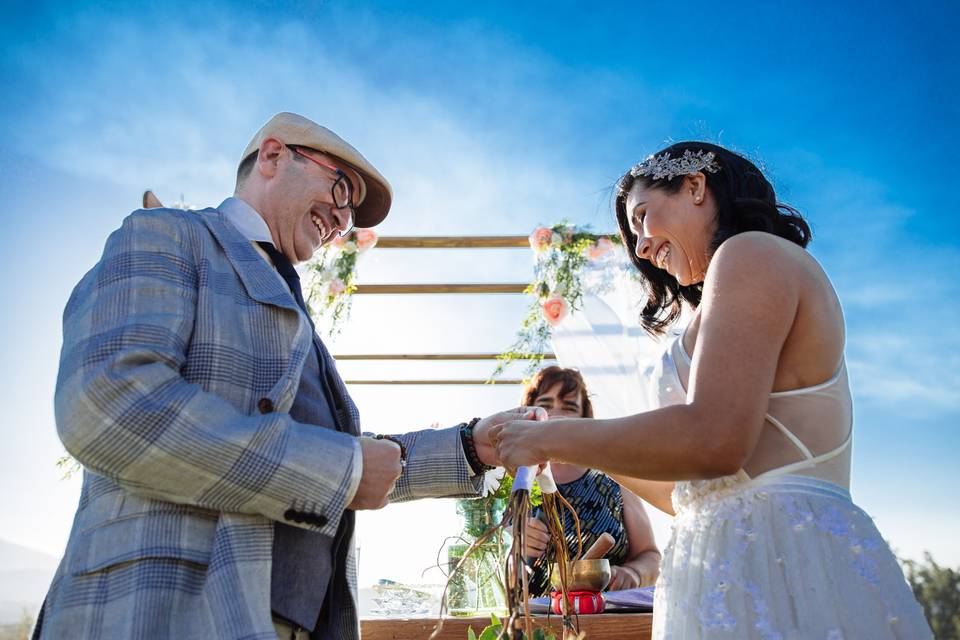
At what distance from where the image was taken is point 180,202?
4355 millimetres

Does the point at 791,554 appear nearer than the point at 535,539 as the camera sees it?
Yes

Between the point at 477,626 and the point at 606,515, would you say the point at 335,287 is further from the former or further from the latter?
the point at 477,626

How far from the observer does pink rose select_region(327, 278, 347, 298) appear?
540 centimetres

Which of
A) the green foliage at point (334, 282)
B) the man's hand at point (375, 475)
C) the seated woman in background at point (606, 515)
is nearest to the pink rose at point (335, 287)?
the green foliage at point (334, 282)

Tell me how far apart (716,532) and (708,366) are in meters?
0.37

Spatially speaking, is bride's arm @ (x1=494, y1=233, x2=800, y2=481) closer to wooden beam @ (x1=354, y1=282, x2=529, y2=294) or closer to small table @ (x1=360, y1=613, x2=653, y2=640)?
small table @ (x1=360, y1=613, x2=653, y2=640)

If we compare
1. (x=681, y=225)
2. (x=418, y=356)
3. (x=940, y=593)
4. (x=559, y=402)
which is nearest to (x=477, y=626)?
(x=681, y=225)

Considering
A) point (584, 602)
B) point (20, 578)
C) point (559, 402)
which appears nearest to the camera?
point (584, 602)

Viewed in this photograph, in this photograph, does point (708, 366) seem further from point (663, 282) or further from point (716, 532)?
point (663, 282)

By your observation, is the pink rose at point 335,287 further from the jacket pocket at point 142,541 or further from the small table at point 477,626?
the jacket pocket at point 142,541

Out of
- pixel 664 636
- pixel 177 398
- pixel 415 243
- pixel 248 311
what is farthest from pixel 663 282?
pixel 415 243

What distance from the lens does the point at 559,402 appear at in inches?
166

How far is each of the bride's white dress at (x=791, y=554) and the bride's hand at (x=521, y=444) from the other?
37 cm

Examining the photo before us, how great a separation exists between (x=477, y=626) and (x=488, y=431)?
0.82 m
